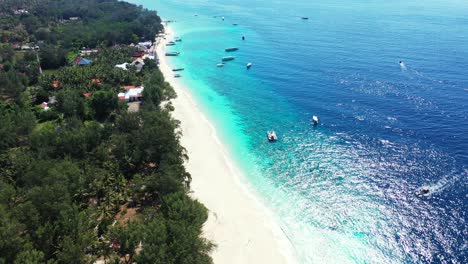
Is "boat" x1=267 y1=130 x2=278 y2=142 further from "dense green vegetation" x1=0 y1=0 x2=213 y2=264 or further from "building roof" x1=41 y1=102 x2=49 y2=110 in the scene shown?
"building roof" x1=41 y1=102 x2=49 y2=110

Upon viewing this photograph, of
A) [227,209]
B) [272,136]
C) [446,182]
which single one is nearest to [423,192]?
[446,182]

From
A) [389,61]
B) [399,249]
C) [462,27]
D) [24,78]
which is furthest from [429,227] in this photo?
[462,27]

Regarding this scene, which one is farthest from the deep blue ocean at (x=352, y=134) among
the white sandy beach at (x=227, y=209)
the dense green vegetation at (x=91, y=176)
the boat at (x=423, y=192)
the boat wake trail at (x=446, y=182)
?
the dense green vegetation at (x=91, y=176)

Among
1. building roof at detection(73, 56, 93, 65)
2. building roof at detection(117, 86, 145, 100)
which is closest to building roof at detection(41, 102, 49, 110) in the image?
building roof at detection(117, 86, 145, 100)

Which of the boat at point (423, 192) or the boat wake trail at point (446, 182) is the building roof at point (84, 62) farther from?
the boat wake trail at point (446, 182)

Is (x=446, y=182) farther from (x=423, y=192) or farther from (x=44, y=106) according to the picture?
(x=44, y=106)

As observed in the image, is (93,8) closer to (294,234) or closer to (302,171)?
(302,171)
